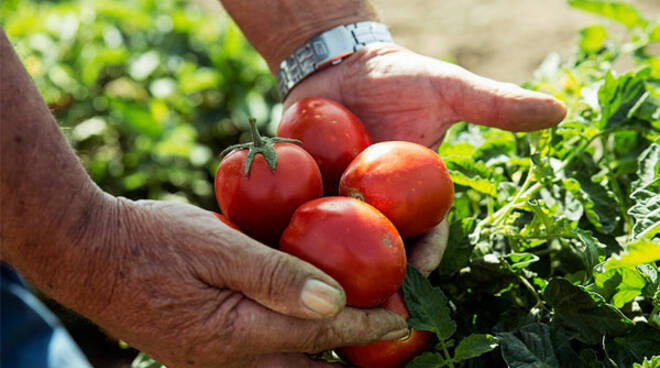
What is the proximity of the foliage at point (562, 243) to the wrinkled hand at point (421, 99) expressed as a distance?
0.26 ft

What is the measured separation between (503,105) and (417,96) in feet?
0.95

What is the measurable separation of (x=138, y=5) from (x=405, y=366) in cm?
395

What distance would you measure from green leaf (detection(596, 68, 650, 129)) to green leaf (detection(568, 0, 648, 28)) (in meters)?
0.50

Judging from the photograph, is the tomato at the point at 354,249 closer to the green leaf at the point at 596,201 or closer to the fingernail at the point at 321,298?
the fingernail at the point at 321,298

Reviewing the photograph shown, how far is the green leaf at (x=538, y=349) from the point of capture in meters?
1.26

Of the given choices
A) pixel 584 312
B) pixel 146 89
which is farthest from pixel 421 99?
pixel 146 89

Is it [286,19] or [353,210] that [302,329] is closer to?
[353,210]

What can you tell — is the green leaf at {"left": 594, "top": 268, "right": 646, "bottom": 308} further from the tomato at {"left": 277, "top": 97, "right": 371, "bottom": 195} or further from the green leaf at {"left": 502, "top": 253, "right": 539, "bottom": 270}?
the tomato at {"left": 277, "top": 97, "right": 371, "bottom": 195}

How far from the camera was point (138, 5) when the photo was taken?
15.1 feet

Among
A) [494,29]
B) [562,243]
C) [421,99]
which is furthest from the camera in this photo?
[494,29]

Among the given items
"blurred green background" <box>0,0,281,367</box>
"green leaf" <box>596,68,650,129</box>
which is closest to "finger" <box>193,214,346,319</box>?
"green leaf" <box>596,68,650,129</box>

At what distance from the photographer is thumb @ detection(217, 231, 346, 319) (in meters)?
1.20

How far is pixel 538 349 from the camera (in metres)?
1.28

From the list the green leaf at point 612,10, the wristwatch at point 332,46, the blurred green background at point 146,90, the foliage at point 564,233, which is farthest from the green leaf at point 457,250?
the blurred green background at point 146,90
